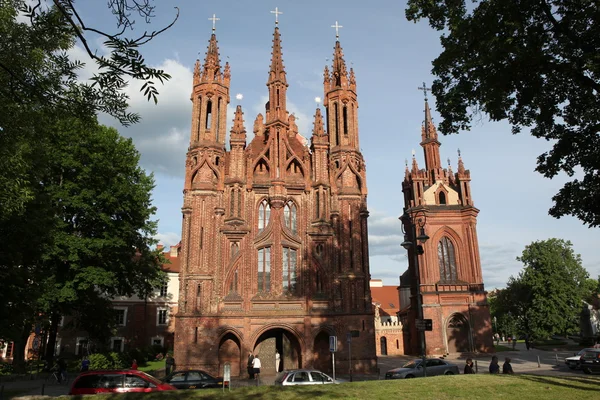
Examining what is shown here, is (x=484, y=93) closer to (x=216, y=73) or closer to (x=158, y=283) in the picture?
(x=216, y=73)

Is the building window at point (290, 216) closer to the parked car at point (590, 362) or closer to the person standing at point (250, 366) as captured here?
the person standing at point (250, 366)

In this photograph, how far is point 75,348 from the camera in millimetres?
43281

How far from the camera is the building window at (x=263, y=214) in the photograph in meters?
30.5

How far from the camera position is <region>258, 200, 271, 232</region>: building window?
30.5 m

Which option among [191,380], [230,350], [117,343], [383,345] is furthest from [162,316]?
[191,380]

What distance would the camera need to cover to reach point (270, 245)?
97.4 ft

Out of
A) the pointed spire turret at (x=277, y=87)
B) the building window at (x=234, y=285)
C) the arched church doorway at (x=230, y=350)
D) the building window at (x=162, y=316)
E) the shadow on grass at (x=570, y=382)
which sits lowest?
the shadow on grass at (x=570, y=382)

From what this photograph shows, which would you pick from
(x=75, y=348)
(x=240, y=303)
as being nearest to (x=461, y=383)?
(x=240, y=303)

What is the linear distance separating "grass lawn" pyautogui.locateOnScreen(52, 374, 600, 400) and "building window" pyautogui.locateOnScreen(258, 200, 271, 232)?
16.6 metres

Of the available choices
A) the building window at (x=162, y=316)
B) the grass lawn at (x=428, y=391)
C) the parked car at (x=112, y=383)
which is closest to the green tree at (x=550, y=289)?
the grass lawn at (x=428, y=391)

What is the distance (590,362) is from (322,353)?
52.1 feet

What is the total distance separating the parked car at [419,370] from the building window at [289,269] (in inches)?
338

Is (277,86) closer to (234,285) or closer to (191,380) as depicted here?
(234,285)

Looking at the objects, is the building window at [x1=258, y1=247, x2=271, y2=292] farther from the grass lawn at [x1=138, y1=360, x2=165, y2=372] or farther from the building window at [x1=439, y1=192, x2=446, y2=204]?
the building window at [x1=439, y1=192, x2=446, y2=204]
